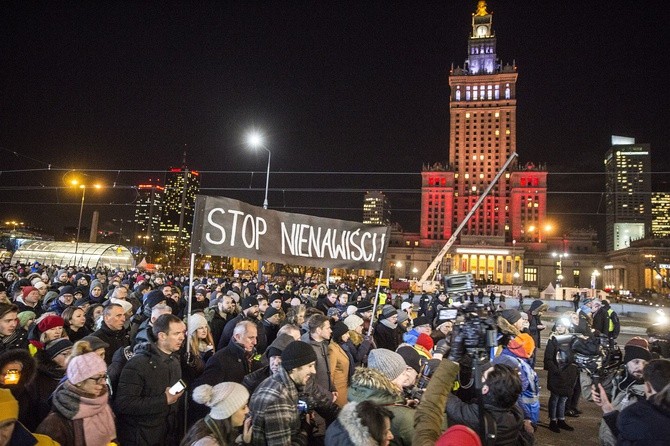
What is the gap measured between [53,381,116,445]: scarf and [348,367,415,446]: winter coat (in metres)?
1.81

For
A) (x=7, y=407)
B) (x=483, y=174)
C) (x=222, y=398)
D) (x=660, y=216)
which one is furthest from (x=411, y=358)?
(x=660, y=216)

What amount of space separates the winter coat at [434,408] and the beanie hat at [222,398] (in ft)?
4.05

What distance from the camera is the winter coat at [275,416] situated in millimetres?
2990

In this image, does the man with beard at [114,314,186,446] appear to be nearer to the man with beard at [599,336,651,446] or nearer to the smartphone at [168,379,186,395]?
the smartphone at [168,379,186,395]

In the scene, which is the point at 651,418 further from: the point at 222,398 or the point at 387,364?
the point at 222,398

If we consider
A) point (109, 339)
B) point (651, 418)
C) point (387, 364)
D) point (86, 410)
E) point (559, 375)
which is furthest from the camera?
point (559, 375)

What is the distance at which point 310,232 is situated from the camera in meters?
6.10

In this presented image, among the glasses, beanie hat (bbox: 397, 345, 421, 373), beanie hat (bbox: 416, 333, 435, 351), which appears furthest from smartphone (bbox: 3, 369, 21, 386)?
beanie hat (bbox: 416, 333, 435, 351)

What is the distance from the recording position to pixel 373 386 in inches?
122

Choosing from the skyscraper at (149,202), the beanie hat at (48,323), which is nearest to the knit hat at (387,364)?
the beanie hat at (48,323)

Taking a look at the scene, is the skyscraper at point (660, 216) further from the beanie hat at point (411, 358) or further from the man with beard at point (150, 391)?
the man with beard at point (150, 391)

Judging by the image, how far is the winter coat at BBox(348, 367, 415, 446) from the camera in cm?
306

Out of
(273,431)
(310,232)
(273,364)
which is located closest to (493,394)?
(273,431)

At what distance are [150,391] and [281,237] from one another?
2628 millimetres
